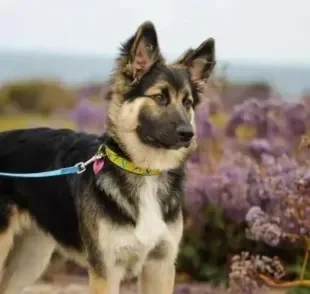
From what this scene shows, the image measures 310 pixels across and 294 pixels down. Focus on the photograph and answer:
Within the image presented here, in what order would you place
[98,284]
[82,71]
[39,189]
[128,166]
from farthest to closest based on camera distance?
[82,71], [39,189], [128,166], [98,284]

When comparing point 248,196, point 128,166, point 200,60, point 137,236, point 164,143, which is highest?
point 200,60

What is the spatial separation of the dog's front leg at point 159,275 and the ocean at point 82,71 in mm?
3969

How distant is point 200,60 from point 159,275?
1293mm

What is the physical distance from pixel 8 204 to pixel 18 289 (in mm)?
868

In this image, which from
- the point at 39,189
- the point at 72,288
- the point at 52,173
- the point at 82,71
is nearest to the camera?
the point at 52,173

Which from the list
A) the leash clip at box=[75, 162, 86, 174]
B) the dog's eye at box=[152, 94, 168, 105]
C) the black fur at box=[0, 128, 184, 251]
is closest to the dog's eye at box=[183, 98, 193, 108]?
the dog's eye at box=[152, 94, 168, 105]

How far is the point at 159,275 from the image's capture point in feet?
19.3

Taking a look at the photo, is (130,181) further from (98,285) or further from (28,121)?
(28,121)

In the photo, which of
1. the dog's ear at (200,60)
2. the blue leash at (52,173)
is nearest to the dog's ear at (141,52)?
the dog's ear at (200,60)

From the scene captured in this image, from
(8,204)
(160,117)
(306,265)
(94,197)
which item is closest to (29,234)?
(8,204)

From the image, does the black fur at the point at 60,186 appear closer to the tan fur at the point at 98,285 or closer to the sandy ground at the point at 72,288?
the tan fur at the point at 98,285

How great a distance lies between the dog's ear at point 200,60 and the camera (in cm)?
594

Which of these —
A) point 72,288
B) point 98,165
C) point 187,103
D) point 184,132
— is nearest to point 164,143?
point 184,132

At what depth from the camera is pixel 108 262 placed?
5633 millimetres
